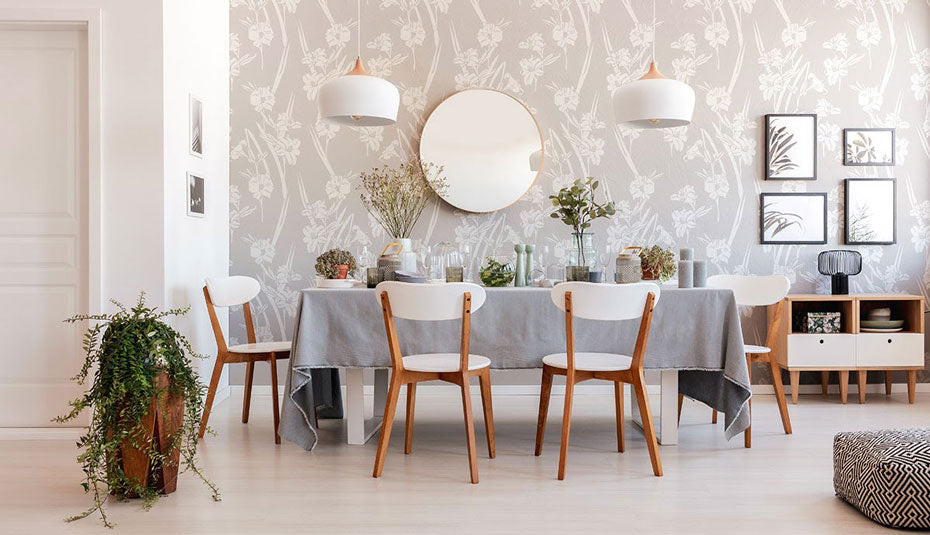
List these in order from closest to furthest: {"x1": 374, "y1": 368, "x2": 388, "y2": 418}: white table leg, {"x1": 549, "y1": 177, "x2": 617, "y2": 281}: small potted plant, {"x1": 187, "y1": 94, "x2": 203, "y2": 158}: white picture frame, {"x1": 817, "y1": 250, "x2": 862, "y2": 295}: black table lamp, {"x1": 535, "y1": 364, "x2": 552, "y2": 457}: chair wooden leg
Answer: {"x1": 535, "y1": 364, "x2": 552, "y2": 457}: chair wooden leg, {"x1": 549, "y1": 177, "x2": 617, "y2": 281}: small potted plant, {"x1": 374, "y1": 368, "x2": 388, "y2": 418}: white table leg, {"x1": 187, "y1": 94, "x2": 203, "y2": 158}: white picture frame, {"x1": 817, "y1": 250, "x2": 862, "y2": 295}: black table lamp

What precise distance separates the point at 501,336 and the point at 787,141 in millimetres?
2730

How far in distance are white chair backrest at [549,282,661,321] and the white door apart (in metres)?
2.51

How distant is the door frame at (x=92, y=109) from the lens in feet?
11.7

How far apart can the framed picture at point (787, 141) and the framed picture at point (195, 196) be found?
143 inches

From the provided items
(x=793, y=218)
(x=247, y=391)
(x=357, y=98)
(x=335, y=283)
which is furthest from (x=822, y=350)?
(x=247, y=391)

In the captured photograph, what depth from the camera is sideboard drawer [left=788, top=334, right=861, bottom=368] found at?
4457 millimetres

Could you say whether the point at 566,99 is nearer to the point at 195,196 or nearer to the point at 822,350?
the point at 822,350

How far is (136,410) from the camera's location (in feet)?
8.33

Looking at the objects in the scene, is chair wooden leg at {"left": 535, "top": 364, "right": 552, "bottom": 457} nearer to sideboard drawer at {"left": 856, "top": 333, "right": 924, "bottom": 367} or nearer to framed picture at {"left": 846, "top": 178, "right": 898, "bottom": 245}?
sideboard drawer at {"left": 856, "top": 333, "right": 924, "bottom": 367}

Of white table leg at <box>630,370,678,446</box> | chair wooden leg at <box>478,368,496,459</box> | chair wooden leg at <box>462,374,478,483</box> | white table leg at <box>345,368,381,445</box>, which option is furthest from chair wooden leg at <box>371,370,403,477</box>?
white table leg at <box>630,370,678,446</box>

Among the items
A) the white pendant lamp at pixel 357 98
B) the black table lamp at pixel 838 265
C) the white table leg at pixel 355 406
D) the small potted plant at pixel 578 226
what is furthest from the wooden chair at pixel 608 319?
the black table lamp at pixel 838 265

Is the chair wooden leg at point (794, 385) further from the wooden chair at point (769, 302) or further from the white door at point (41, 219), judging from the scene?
the white door at point (41, 219)

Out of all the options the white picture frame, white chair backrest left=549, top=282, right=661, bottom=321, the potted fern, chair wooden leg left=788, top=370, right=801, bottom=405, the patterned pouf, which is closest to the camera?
the patterned pouf

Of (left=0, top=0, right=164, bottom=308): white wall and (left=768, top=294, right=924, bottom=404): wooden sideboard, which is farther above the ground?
(left=0, top=0, right=164, bottom=308): white wall
